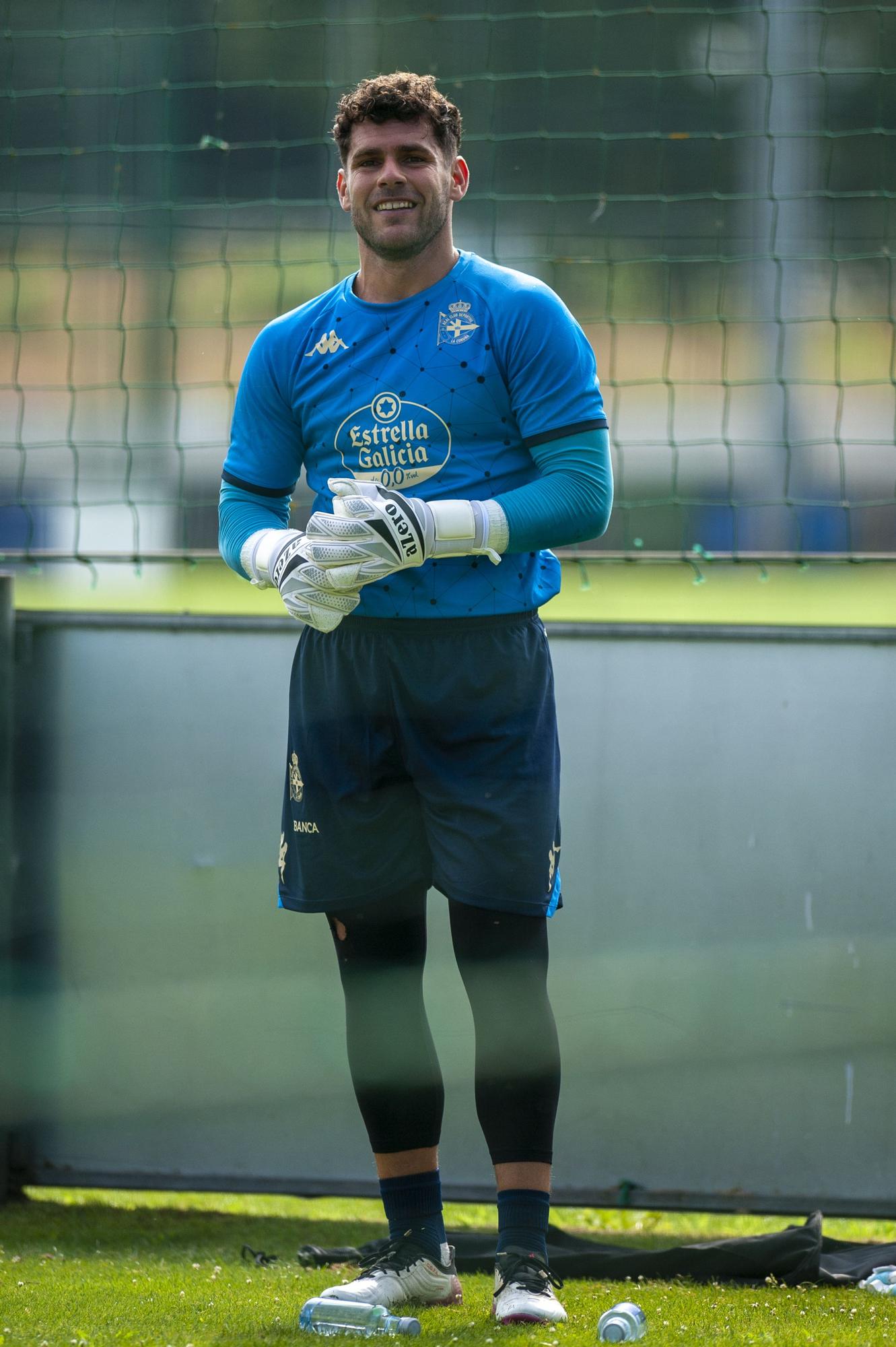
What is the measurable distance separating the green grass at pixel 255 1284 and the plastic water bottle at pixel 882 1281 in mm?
40

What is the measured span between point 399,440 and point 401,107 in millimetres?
482

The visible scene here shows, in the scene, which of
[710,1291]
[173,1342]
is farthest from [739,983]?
[173,1342]

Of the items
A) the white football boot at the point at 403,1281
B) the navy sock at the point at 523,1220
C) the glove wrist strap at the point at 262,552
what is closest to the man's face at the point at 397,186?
the glove wrist strap at the point at 262,552

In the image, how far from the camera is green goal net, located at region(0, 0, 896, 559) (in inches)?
223

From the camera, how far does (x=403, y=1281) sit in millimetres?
2072

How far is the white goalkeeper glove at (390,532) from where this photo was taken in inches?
75.4

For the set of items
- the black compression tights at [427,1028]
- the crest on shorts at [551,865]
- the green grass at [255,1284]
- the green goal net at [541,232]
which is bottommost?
the green grass at [255,1284]

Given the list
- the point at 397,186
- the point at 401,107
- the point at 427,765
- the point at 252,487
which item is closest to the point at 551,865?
the point at 427,765

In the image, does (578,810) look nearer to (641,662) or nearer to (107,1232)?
(641,662)

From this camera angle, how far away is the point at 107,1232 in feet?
8.95

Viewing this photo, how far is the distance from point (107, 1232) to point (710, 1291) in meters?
1.16

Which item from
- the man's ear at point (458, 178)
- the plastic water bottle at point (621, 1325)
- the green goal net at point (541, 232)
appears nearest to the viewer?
the plastic water bottle at point (621, 1325)

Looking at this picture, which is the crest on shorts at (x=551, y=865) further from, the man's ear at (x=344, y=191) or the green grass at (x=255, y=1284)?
the man's ear at (x=344, y=191)

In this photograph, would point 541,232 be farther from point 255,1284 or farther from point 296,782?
point 255,1284
